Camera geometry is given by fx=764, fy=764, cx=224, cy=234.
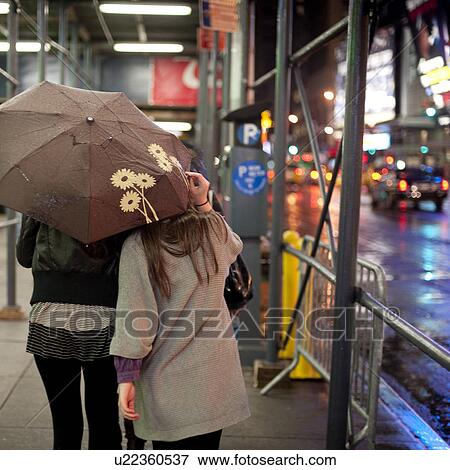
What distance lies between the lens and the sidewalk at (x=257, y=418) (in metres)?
4.52

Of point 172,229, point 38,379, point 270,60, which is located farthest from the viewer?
point 270,60

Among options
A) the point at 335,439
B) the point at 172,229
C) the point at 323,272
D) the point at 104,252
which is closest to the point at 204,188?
the point at 172,229

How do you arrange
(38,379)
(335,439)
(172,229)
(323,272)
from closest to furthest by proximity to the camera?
Answer: (172,229), (335,439), (323,272), (38,379)

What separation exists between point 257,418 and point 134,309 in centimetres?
265

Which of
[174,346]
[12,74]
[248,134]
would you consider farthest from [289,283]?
[174,346]

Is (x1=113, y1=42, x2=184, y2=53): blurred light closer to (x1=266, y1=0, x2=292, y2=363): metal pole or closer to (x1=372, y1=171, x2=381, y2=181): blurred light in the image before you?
(x1=266, y1=0, x2=292, y2=363): metal pole

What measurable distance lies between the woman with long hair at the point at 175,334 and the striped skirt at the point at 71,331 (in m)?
0.28

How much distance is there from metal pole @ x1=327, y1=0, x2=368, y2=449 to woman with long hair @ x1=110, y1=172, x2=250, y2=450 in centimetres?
118

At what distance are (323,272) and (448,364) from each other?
6.79ft

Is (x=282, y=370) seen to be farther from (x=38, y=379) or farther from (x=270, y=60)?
(x=270, y=60)

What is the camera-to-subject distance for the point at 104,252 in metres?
2.86

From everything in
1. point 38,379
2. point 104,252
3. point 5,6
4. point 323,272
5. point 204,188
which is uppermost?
point 5,6

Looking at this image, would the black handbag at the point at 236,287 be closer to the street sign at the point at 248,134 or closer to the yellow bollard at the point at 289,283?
the yellow bollard at the point at 289,283

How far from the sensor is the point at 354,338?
3.98 m
